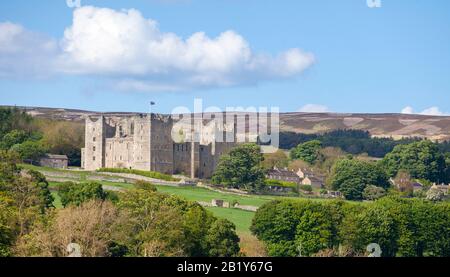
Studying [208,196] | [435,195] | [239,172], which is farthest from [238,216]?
[435,195]

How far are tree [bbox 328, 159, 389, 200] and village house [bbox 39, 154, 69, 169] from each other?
2101 centimetres

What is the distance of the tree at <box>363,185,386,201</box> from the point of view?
8369cm

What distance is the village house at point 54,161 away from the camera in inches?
3462

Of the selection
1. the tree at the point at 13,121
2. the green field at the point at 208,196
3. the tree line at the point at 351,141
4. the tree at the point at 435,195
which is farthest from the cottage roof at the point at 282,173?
the tree line at the point at 351,141

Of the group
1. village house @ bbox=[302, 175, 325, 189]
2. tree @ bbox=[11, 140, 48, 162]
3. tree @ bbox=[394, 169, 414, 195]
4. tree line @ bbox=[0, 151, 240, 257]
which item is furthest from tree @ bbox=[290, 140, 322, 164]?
tree line @ bbox=[0, 151, 240, 257]

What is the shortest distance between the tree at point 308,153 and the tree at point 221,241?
7156 cm

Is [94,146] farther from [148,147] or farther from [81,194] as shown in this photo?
[81,194]

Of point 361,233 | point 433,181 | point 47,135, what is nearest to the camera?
point 361,233

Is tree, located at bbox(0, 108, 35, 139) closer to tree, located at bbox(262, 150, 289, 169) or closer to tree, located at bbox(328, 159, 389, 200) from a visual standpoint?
tree, located at bbox(262, 150, 289, 169)
